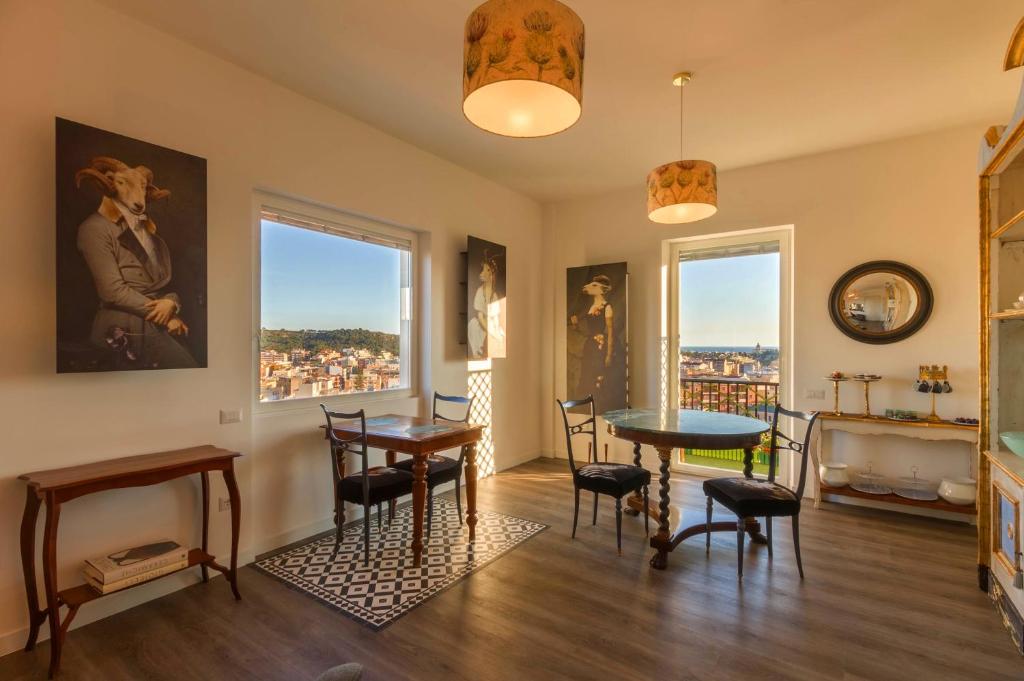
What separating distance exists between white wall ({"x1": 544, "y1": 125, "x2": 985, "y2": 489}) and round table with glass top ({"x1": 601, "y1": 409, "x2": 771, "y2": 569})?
1558 millimetres

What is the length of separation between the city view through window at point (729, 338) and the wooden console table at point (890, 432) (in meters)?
0.74

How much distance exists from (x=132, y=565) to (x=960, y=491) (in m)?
5.00

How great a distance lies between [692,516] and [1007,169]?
276 centimetres

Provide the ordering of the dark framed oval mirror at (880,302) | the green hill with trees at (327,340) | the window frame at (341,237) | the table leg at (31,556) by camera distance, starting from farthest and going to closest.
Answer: the dark framed oval mirror at (880,302)
the green hill with trees at (327,340)
the window frame at (341,237)
the table leg at (31,556)

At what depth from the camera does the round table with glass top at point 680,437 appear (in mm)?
2729

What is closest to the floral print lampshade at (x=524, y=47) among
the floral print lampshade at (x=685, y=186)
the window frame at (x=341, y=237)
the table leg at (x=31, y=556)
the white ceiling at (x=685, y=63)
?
the white ceiling at (x=685, y=63)

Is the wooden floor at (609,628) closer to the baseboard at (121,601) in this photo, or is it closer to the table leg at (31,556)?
the baseboard at (121,601)

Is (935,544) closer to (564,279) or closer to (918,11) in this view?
(918,11)

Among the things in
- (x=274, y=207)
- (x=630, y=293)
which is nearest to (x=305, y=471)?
(x=274, y=207)

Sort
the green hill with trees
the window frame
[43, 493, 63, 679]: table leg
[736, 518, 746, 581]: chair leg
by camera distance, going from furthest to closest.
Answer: the green hill with trees, the window frame, [736, 518, 746, 581]: chair leg, [43, 493, 63, 679]: table leg

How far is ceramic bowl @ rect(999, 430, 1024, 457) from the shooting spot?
2.21 m

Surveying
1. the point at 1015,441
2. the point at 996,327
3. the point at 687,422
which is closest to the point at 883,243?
the point at 996,327

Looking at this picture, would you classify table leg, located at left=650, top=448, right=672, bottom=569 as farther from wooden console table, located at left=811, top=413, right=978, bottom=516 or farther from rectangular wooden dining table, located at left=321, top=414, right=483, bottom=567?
wooden console table, located at left=811, top=413, right=978, bottom=516

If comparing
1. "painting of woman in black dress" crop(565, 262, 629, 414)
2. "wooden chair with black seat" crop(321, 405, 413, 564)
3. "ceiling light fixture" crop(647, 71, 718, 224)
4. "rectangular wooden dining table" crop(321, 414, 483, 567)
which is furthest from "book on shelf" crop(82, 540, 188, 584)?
"painting of woman in black dress" crop(565, 262, 629, 414)
